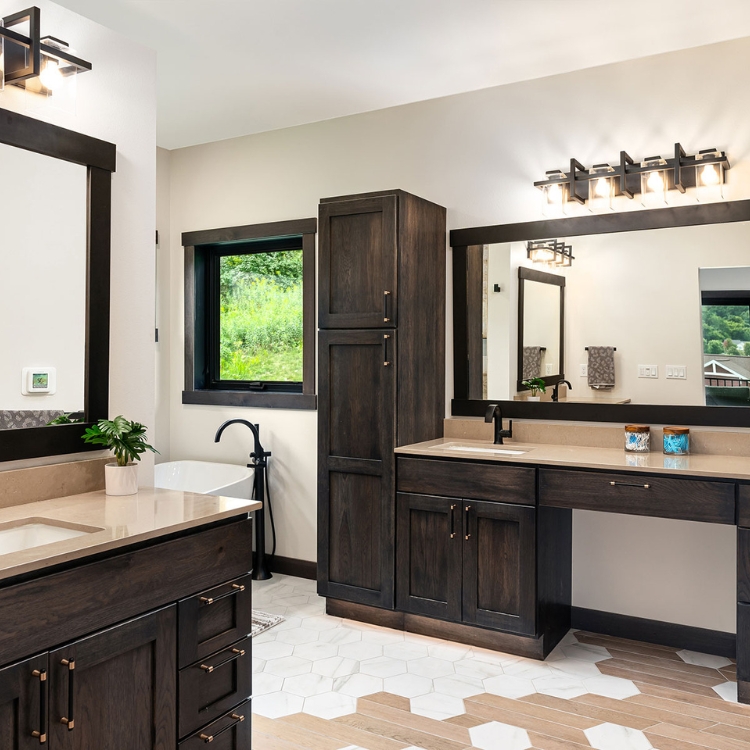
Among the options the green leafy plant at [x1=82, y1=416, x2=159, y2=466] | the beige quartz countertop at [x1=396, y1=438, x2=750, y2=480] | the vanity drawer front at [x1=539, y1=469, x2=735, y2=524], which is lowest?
the vanity drawer front at [x1=539, y1=469, x2=735, y2=524]

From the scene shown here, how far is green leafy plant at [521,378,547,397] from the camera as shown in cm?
356

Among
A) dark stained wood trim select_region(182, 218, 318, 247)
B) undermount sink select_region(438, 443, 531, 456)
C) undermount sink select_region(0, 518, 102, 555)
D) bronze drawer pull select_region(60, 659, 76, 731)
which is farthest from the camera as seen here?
dark stained wood trim select_region(182, 218, 318, 247)

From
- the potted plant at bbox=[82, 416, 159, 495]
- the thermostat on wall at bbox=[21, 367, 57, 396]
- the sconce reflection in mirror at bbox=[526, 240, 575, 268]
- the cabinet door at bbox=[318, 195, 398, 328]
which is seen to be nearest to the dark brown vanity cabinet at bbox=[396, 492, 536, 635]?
the cabinet door at bbox=[318, 195, 398, 328]

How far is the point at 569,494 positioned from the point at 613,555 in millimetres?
653

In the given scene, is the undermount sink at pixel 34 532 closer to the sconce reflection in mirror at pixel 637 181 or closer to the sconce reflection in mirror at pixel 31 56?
the sconce reflection in mirror at pixel 31 56

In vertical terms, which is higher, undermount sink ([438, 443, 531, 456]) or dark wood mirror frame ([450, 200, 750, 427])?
dark wood mirror frame ([450, 200, 750, 427])

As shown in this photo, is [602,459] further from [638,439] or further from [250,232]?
[250,232]

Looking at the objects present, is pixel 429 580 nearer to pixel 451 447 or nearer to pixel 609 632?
pixel 451 447

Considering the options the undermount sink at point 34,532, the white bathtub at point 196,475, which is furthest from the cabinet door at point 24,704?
the white bathtub at point 196,475

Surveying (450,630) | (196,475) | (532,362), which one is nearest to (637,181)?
(532,362)

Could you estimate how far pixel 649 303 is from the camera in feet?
10.9

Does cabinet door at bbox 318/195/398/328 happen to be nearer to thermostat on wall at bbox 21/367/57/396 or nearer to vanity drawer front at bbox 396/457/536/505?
vanity drawer front at bbox 396/457/536/505

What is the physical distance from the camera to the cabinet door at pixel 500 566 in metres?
3.06

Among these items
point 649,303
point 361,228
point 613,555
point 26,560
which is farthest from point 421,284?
point 26,560
